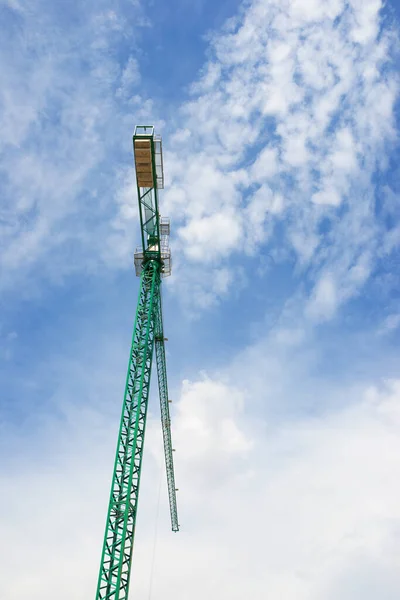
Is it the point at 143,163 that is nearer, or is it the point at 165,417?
the point at 143,163

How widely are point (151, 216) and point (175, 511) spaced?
5590 centimetres

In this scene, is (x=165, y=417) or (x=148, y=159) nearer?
(x=148, y=159)

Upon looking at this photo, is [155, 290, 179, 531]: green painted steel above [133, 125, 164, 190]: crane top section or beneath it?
beneath

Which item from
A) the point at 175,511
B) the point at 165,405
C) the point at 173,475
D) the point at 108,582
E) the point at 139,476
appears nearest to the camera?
the point at 108,582

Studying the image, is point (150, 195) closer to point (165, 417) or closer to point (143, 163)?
point (143, 163)

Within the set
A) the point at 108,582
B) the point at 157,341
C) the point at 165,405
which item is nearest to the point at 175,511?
the point at 165,405

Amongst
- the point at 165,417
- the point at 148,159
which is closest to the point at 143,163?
the point at 148,159

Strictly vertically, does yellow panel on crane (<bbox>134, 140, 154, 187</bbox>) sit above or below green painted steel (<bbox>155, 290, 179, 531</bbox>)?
above

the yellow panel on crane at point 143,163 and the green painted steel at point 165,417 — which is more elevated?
the yellow panel on crane at point 143,163

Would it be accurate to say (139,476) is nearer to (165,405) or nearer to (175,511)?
(165,405)

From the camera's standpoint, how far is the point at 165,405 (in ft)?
217

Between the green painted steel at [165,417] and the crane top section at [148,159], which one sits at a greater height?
the crane top section at [148,159]

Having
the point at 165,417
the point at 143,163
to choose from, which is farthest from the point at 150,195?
the point at 165,417

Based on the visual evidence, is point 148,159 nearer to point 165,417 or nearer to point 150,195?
point 150,195
